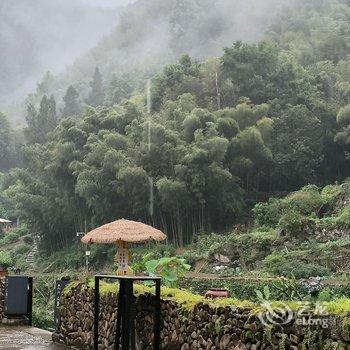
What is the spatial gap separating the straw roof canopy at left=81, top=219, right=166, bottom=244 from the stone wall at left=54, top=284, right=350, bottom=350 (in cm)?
247

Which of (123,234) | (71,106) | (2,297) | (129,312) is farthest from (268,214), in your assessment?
(71,106)

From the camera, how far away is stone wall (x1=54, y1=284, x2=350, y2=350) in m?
3.73

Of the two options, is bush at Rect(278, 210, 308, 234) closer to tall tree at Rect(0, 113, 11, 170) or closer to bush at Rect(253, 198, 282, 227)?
bush at Rect(253, 198, 282, 227)

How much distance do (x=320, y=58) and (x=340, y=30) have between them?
9.58ft

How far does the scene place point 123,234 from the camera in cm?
977

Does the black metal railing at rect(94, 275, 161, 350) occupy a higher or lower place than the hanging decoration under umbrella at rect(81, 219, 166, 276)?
lower

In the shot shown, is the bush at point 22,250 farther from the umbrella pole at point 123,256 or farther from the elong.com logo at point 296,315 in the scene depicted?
the elong.com logo at point 296,315

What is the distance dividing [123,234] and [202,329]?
5.02 meters

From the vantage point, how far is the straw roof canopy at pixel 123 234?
9695 mm

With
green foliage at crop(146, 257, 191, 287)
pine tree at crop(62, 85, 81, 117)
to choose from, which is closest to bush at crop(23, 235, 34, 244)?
pine tree at crop(62, 85, 81, 117)

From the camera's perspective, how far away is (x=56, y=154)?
27.9 metres

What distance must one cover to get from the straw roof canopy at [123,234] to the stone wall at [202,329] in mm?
2468

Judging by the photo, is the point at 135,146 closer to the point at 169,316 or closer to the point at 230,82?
the point at 230,82

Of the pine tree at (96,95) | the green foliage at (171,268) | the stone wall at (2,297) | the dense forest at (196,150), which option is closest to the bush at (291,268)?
the dense forest at (196,150)
